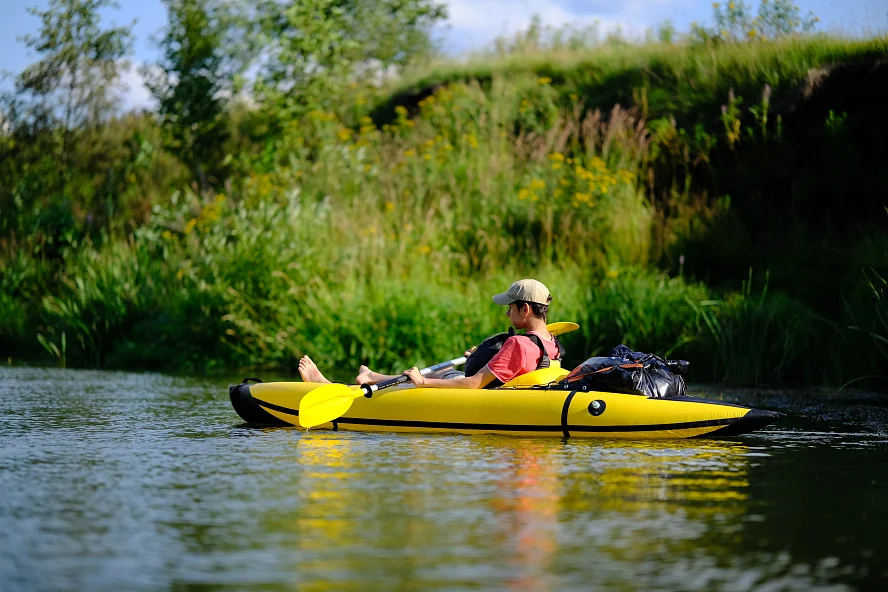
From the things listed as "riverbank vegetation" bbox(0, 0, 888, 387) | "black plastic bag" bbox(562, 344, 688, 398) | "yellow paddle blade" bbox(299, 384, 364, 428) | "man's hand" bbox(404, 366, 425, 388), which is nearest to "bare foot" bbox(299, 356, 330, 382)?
"yellow paddle blade" bbox(299, 384, 364, 428)

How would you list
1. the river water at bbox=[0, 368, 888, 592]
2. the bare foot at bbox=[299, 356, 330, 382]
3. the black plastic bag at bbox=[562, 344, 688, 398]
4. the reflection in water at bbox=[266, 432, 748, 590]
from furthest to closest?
the bare foot at bbox=[299, 356, 330, 382], the black plastic bag at bbox=[562, 344, 688, 398], the reflection in water at bbox=[266, 432, 748, 590], the river water at bbox=[0, 368, 888, 592]

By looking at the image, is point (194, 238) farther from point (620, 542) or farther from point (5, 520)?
point (620, 542)

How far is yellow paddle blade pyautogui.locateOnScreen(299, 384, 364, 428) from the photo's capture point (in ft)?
24.1

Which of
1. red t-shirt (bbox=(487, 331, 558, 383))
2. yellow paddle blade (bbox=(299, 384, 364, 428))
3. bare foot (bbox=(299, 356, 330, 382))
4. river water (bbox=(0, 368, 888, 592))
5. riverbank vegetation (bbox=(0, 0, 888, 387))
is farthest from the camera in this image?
riverbank vegetation (bbox=(0, 0, 888, 387))

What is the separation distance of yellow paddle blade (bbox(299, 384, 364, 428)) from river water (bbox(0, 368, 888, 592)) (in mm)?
122

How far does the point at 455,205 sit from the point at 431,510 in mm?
9833

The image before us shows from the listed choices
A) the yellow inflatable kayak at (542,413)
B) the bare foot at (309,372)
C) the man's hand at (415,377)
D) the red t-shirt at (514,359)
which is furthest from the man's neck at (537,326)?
the bare foot at (309,372)

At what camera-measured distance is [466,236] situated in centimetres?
1384

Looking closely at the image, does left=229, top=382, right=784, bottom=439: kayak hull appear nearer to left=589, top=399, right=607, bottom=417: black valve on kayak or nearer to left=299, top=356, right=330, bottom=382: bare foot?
left=589, top=399, right=607, bottom=417: black valve on kayak

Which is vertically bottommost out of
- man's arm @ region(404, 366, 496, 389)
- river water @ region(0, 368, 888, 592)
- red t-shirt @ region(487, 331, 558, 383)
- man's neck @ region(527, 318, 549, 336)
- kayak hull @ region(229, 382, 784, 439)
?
river water @ region(0, 368, 888, 592)

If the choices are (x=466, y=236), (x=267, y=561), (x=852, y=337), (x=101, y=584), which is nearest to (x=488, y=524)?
(x=267, y=561)

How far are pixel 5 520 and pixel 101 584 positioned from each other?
3.71ft

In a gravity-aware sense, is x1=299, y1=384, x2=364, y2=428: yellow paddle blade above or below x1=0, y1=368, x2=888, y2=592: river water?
above

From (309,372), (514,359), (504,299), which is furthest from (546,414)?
(309,372)
